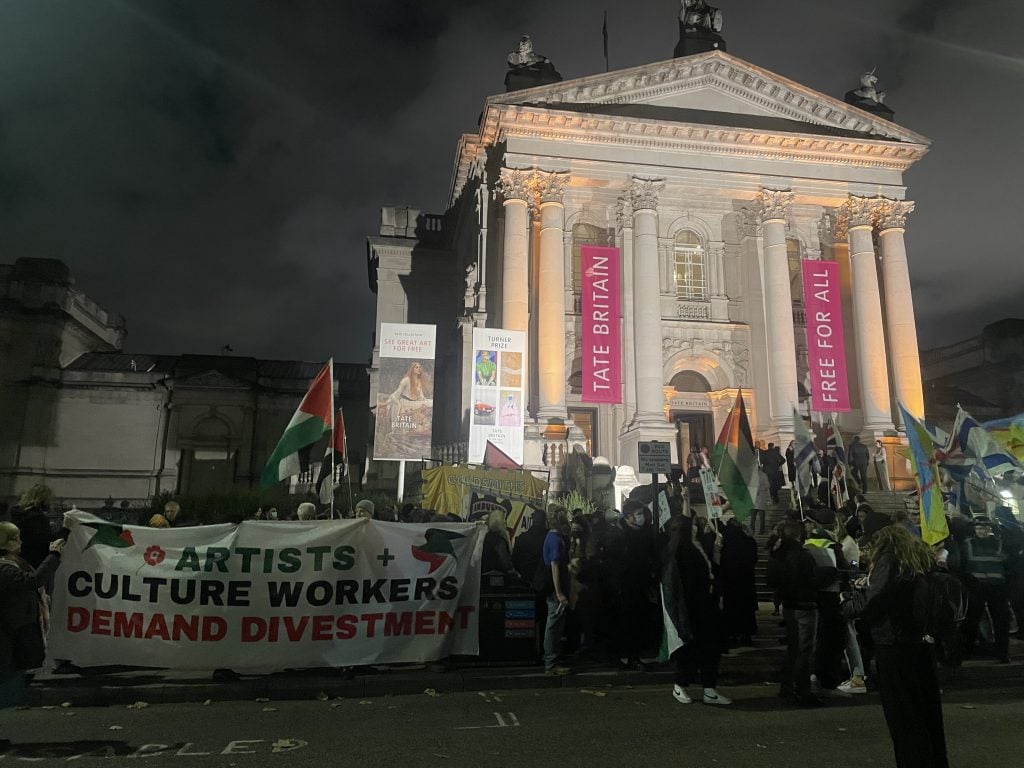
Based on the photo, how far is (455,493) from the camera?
49.1 feet

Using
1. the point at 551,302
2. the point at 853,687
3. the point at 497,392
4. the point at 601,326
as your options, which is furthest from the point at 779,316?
the point at 853,687

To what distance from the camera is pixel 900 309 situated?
28.1 m

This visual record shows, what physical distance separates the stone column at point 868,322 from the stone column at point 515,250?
43.6ft

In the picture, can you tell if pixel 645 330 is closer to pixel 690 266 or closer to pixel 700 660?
pixel 690 266

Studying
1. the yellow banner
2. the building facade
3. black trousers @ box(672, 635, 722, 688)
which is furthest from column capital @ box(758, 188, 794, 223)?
black trousers @ box(672, 635, 722, 688)

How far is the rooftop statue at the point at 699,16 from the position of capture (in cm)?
3100

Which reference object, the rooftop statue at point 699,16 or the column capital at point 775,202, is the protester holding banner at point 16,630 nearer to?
the column capital at point 775,202

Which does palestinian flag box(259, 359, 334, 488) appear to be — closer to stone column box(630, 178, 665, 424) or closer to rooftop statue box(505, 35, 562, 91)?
stone column box(630, 178, 665, 424)

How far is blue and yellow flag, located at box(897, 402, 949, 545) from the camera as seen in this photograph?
8.89 m

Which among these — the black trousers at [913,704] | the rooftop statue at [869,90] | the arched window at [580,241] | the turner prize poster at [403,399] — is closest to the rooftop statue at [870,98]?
the rooftop statue at [869,90]

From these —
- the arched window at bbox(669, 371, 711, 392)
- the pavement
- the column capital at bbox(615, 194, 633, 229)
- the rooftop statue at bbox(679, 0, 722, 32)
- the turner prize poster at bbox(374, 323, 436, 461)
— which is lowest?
the pavement

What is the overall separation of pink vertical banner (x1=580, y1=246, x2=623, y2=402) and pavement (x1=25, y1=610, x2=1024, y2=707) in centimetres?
1486

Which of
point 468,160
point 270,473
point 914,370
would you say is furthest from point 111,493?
point 914,370

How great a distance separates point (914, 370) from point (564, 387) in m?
13.8
